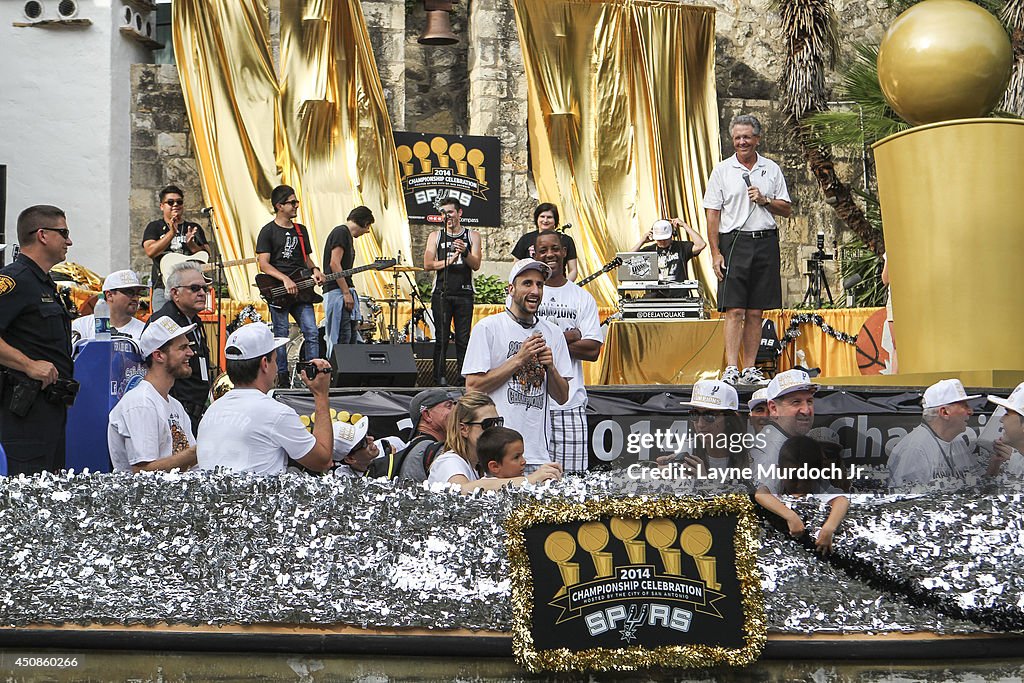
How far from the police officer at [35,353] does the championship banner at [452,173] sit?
11.4 meters

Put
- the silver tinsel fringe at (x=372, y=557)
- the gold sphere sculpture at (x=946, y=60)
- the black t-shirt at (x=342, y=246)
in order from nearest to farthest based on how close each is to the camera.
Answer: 1. the silver tinsel fringe at (x=372, y=557)
2. the gold sphere sculpture at (x=946, y=60)
3. the black t-shirt at (x=342, y=246)

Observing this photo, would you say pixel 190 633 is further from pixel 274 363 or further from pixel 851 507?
pixel 851 507

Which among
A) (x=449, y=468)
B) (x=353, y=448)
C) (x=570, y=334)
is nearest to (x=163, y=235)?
(x=570, y=334)

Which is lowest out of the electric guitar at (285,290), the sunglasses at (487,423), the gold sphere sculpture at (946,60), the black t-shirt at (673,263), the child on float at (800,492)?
the child on float at (800,492)

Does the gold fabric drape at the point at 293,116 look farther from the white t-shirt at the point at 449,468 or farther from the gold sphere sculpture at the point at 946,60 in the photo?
the white t-shirt at the point at 449,468

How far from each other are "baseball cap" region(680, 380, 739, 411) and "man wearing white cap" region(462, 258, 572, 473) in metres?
1.14

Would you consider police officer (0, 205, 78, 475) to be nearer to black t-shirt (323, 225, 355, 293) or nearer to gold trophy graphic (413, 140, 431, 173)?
black t-shirt (323, 225, 355, 293)

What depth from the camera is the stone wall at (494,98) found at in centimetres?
1708

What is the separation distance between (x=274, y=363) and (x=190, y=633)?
44.7 inches

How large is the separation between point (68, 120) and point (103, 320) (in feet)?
34.9


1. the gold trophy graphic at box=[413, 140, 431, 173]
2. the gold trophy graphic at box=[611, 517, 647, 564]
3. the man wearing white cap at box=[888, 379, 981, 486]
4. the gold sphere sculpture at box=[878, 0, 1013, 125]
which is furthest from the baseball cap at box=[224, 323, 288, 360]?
the gold trophy graphic at box=[413, 140, 431, 173]

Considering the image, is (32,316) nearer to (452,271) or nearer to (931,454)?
(931,454)

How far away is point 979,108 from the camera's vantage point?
766 centimetres

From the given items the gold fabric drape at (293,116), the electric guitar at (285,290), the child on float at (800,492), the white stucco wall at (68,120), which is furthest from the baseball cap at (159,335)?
the white stucco wall at (68,120)
